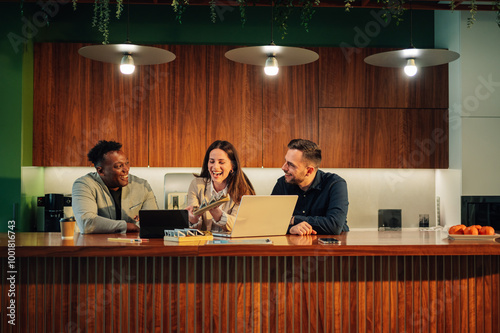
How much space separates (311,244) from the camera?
250 centimetres

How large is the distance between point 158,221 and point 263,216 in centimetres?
57

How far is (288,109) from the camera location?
15.0ft

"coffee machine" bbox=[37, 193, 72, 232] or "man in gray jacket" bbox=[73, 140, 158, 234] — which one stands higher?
"man in gray jacket" bbox=[73, 140, 158, 234]

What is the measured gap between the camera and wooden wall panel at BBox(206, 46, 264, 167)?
14.9ft

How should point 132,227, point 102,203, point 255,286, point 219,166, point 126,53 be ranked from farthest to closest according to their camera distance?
point 102,203 → point 219,166 → point 132,227 → point 126,53 → point 255,286

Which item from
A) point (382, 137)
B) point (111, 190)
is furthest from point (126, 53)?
point (382, 137)

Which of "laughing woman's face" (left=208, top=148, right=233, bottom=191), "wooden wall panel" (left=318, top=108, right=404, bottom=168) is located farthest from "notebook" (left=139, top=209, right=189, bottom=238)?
"wooden wall panel" (left=318, top=108, right=404, bottom=168)

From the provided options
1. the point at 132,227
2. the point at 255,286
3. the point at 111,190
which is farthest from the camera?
the point at 111,190

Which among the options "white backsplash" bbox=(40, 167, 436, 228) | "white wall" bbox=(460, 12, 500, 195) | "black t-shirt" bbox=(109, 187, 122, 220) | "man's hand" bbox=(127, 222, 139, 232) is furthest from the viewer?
"white backsplash" bbox=(40, 167, 436, 228)

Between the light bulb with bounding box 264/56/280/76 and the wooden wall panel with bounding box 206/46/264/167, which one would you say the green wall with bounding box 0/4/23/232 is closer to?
the wooden wall panel with bounding box 206/46/264/167

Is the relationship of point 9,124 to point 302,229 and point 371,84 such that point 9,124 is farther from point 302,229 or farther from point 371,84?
point 371,84

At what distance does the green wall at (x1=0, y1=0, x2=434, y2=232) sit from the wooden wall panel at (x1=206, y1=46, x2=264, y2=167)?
1.15 feet

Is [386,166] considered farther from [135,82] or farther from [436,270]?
[135,82]

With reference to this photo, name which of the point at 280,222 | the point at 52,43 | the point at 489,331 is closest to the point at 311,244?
the point at 280,222
